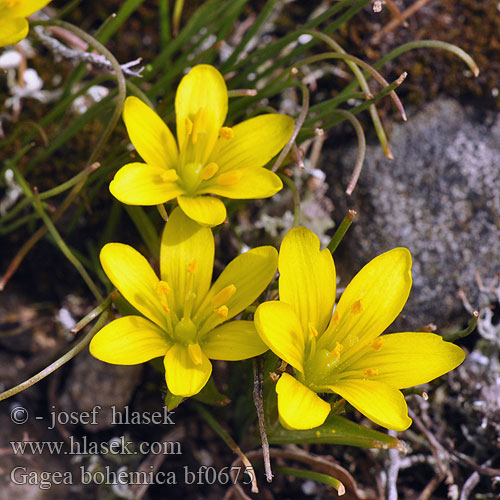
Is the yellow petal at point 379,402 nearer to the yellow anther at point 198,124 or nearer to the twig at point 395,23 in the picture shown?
the yellow anther at point 198,124

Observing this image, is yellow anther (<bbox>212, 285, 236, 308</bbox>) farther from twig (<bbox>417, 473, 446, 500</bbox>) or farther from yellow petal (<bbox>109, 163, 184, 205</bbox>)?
twig (<bbox>417, 473, 446, 500</bbox>)

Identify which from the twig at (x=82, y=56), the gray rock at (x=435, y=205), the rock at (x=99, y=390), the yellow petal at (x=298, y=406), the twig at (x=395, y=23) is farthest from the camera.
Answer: the twig at (x=395, y=23)

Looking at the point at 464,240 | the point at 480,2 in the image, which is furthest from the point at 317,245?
the point at 480,2

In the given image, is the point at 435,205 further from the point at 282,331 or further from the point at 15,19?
the point at 15,19

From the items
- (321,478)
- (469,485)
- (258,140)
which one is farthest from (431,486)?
(258,140)

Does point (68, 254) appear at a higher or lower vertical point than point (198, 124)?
lower

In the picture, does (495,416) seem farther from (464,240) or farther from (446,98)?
(446,98)

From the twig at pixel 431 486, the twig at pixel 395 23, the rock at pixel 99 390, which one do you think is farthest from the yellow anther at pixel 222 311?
the twig at pixel 395 23
